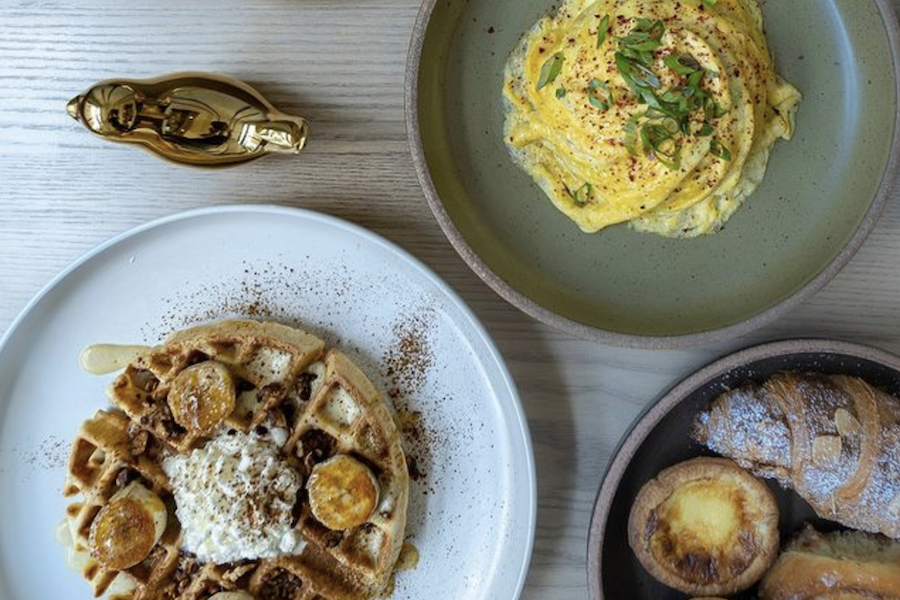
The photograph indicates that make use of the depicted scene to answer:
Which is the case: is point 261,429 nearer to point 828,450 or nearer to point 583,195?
point 583,195

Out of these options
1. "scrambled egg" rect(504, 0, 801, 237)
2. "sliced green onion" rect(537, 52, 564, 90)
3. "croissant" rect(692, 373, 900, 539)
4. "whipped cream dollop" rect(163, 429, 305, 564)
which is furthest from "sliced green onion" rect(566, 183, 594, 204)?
"whipped cream dollop" rect(163, 429, 305, 564)

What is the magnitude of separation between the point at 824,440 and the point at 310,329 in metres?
1.04

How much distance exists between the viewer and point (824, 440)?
169 cm

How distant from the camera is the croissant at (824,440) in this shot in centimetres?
169

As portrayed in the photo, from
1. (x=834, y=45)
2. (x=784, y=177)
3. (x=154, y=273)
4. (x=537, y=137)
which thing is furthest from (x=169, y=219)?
(x=834, y=45)

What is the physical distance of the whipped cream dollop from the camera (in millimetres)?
1679

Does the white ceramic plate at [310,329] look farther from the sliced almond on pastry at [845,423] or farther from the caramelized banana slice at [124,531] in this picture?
the sliced almond on pastry at [845,423]

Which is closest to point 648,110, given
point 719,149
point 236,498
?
point 719,149

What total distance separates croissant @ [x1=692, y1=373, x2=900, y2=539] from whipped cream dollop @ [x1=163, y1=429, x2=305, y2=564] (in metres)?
0.86

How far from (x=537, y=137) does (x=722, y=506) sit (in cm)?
83

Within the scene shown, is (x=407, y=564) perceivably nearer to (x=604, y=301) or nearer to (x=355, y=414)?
(x=355, y=414)

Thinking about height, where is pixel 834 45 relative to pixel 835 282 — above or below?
above

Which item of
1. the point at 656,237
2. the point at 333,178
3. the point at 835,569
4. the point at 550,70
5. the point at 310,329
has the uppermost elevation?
the point at 550,70

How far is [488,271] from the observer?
1673 mm
